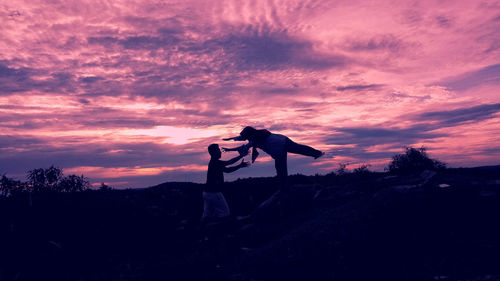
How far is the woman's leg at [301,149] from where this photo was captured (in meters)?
11.9

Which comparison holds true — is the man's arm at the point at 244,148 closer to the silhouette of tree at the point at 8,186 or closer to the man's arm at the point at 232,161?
the man's arm at the point at 232,161

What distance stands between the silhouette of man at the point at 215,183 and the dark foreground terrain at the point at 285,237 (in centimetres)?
59

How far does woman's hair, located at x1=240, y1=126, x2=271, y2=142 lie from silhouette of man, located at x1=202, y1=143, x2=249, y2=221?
2.79 ft

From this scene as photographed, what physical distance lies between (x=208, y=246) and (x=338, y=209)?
13.7ft

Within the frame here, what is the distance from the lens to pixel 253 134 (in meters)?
11.4

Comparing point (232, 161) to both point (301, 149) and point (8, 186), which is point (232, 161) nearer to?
point (301, 149)

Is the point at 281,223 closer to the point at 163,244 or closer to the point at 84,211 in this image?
the point at 163,244

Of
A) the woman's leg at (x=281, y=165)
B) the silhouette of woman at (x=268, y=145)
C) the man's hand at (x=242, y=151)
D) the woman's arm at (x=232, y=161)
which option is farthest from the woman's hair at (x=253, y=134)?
the woman's leg at (x=281, y=165)

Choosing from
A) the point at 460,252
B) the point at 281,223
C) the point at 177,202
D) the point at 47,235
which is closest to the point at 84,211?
the point at 47,235

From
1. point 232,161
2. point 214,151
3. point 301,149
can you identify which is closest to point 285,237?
point 232,161

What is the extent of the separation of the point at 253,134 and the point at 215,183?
6.80 feet

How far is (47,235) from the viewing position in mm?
11844

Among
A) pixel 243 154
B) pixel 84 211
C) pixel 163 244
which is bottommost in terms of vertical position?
pixel 163 244

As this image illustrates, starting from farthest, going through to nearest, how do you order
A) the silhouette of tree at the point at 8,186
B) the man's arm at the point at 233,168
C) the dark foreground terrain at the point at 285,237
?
the silhouette of tree at the point at 8,186, the man's arm at the point at 233,168, the dark foreground terrain at the point at 285,237
